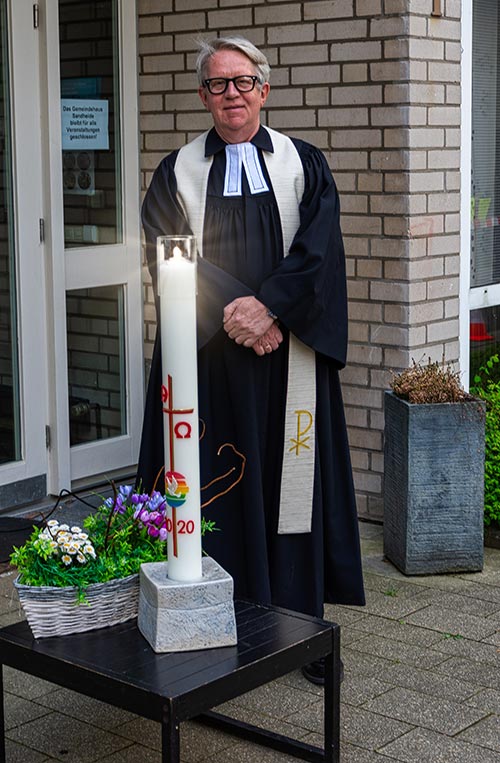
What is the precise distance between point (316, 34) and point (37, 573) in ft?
11.1

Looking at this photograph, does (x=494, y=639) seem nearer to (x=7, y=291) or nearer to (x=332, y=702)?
(x=332, y=702)

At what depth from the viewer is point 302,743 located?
3.72 meters

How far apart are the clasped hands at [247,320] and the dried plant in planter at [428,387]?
1.34 metres

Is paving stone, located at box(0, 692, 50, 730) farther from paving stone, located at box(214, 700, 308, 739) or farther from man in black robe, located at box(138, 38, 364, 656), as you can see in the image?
man in black robe, located at box(138, 38, 364, 656)

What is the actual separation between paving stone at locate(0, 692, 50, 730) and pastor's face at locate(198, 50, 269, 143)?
→ 6.06ft

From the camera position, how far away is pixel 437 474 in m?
5.29

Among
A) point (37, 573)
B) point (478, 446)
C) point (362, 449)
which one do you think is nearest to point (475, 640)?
point (478, 446)

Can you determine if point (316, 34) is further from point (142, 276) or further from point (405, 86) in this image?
point (142, 276)

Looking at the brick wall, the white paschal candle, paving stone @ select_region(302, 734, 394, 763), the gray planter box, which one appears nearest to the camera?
the white paschal candle

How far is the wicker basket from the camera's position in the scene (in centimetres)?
326

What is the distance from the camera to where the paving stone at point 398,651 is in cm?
447

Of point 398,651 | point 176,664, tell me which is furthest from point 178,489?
point 398,651

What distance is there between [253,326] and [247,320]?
3 cm

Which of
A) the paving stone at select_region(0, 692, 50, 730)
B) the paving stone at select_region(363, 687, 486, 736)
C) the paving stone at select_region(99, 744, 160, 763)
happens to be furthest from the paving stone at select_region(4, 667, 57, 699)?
the paving stone at select_region(363, 687, 486, 736)
